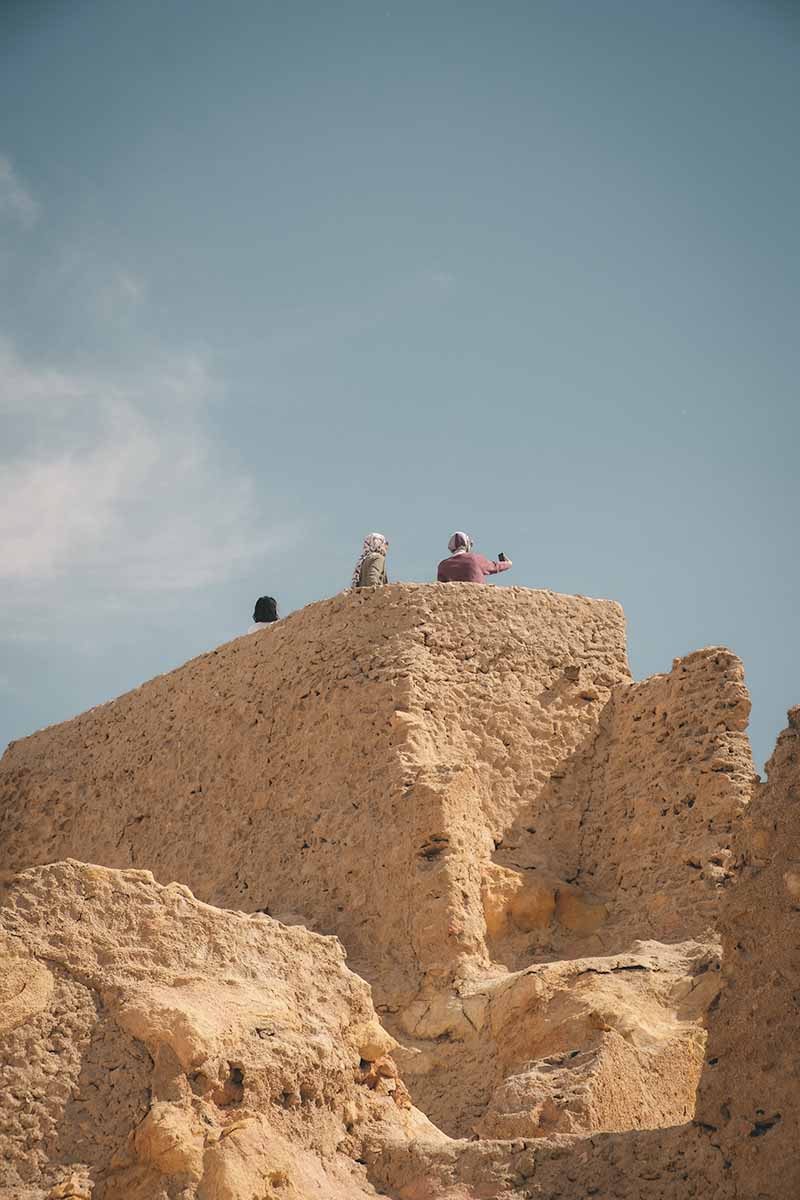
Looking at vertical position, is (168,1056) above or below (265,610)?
below

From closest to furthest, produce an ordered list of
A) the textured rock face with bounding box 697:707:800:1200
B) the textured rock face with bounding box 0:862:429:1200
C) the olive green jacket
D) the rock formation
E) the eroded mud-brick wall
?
1. the textured rock face with bounding box 697:707:800:1200
2. the textured rock face with bounding box 0:862:429:1200
3. the rock formation
4. the eroded mud-brick wall
5. the olive green jacket

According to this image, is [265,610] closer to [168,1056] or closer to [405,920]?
[405,920]

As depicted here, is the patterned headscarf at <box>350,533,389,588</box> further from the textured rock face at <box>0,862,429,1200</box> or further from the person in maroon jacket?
the textured rock face at <box>0,862,429,1200</box>

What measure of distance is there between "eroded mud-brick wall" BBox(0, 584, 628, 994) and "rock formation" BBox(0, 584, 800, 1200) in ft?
0.09

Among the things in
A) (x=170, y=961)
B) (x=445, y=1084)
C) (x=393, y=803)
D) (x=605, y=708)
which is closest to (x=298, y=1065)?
(x=170, y=961)

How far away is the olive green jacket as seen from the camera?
13602mm

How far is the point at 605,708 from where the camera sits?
42.0ft

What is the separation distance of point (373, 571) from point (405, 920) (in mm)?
3923

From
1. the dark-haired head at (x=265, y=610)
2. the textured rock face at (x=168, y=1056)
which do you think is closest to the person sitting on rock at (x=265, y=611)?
the dark-haired head at (x=265, y=610)

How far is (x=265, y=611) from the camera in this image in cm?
1461

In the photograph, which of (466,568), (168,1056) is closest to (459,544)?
(466,568)

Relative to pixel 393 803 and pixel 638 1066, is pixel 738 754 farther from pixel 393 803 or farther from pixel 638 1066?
pixel 638 1066

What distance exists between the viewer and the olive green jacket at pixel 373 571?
13.6 meters

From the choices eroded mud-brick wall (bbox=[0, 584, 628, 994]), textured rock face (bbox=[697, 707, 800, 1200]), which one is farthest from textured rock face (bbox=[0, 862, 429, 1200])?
eroded mud-brick wall (bbox=[0, 584, 628, 994])
